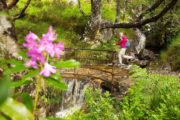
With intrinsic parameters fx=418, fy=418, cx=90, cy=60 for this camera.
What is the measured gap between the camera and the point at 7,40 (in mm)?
2480

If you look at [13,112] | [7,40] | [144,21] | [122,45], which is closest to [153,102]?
[7,40]

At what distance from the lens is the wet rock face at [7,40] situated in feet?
7.88

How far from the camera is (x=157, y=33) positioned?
19781 mm

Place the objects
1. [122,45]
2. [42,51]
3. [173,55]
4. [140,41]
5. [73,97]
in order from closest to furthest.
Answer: [42,51]
[73,97]
[122,45]
[173,55]
[140,41]

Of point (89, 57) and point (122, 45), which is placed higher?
point (122, 45)

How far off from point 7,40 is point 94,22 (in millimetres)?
13960

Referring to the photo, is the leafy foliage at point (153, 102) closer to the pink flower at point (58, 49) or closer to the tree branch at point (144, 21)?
the pink flower at point (58, 49)

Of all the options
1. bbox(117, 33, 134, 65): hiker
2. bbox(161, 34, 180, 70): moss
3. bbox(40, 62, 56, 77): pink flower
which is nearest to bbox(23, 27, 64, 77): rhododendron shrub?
bbox(40, 62, 56, 77): pink flower

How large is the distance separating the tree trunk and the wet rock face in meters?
13.6

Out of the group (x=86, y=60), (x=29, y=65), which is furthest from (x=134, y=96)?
(x=86, y=60)

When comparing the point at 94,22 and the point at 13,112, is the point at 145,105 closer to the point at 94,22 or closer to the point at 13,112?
the point at 13,112

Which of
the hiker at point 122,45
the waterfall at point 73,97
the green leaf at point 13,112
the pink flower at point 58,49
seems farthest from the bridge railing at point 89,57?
the green leaf at point 13,112

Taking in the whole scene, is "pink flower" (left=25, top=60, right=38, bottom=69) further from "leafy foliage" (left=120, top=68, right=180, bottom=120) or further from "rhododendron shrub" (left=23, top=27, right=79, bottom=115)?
"leafy foliage" (left=120, top=68, right=180, bottom=120)

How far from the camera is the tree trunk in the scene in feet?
52.6
